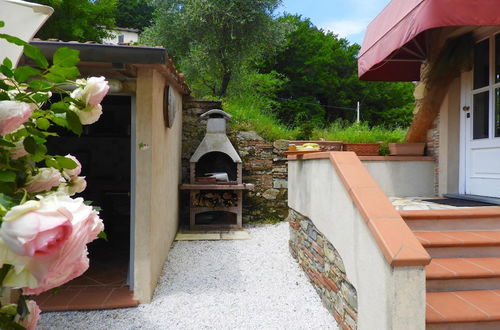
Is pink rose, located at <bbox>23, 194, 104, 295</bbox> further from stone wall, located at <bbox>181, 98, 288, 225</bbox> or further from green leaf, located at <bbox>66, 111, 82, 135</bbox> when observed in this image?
stone wall, located at <bbox>181, 98, 288, 225</bbox>

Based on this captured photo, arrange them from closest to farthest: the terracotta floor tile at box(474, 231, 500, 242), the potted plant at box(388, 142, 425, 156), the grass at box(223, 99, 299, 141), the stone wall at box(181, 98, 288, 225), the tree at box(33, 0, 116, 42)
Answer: the terracotta floor tile at box(474, 231, 500, 242)
the potted plant at box(388, 142, 425, 156)
the stone wall at box(181, 98, 288, 225)
the grass at box(223, 99, 299, 141)
the tree at box(33, 0, 116, 42)

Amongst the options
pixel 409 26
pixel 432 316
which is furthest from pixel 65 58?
pixel 409 26

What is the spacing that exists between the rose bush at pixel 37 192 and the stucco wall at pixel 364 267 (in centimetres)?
198

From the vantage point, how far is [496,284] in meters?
2.89

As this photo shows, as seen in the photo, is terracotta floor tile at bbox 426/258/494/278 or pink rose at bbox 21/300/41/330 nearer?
pink rose at bbox 21/300/41/330

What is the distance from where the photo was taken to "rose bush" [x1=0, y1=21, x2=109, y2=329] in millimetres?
594

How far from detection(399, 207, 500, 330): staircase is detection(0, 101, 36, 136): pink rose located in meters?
2.72

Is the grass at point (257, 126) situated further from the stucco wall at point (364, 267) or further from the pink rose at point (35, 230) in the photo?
the pink rose at point (35, 230)

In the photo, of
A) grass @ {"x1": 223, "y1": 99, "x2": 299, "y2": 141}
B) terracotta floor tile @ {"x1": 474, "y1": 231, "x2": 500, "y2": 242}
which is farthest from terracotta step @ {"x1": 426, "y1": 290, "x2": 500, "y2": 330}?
grass @ {"x1": 223, "y1": 99, "x2": 299, "y2": 141}

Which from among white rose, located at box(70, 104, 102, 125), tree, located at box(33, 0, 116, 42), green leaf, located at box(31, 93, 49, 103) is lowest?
white rose, located at box(70, 104, 102, 125)

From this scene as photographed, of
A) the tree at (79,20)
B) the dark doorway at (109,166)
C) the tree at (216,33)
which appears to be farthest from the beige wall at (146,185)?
the tree at (79,20)

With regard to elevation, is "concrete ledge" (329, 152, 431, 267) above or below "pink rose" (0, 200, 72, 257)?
below

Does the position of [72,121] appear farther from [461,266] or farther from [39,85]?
[461,266]

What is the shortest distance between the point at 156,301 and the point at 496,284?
11.1 feet
